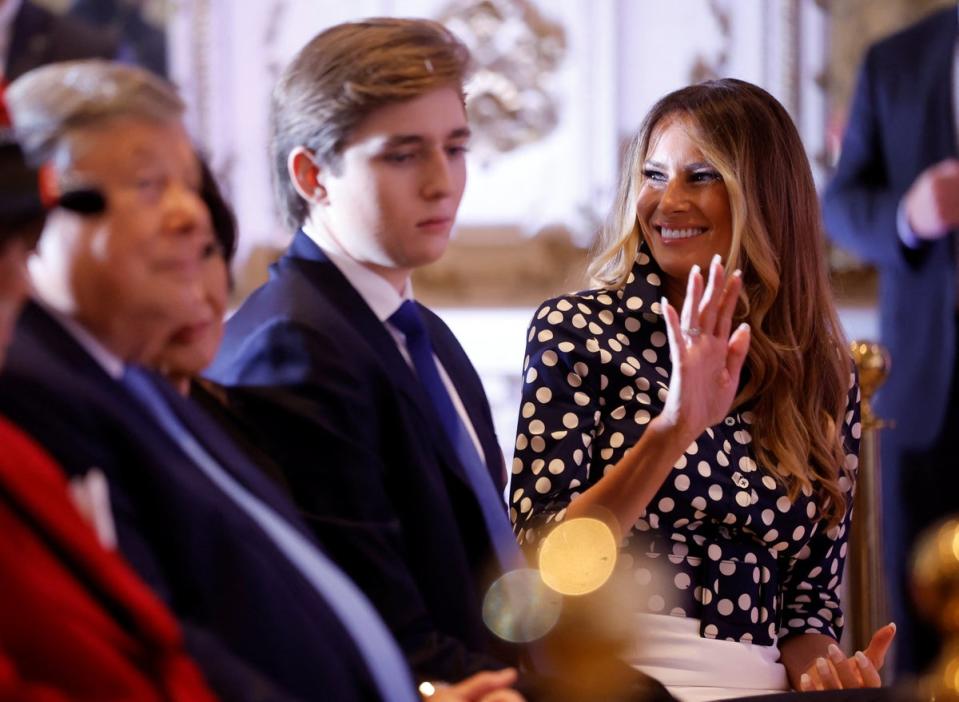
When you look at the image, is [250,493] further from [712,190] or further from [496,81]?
[496,81]

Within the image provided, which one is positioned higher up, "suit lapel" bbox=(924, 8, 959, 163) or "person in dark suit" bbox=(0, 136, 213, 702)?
"suit lapel" bbox=(924, 8, 959, 163)

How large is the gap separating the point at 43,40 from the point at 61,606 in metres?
1.56

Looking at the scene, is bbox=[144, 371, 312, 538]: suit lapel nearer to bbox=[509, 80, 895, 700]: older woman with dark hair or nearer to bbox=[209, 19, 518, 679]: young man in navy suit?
bbox=[209, 19, 518, 679]: young man in navy suit

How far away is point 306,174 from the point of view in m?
1.62

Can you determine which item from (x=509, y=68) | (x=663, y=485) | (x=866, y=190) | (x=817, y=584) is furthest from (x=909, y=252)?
(x=509, y=68)

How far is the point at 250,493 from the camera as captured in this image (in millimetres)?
1356

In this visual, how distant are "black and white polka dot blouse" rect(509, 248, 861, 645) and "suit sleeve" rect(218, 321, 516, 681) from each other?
437 mm

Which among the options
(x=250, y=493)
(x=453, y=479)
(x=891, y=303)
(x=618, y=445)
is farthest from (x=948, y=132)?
(x=250, y=493)

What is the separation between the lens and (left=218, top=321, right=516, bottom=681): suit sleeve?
1509mm

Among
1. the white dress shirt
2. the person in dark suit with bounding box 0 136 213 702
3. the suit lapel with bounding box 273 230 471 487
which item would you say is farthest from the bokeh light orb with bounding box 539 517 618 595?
the person in dark suit with bounding box 0 136 213 702

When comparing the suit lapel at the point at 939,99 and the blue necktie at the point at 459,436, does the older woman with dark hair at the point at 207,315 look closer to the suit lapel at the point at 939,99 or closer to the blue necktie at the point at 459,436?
the blue necktie at the point at 459,436

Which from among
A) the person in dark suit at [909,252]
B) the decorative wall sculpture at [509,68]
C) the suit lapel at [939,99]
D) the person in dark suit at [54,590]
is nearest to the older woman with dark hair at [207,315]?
the person in dark suit at [54,590]

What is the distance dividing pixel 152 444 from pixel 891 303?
2278mm

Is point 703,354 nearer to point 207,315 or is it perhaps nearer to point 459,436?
point 459,436
